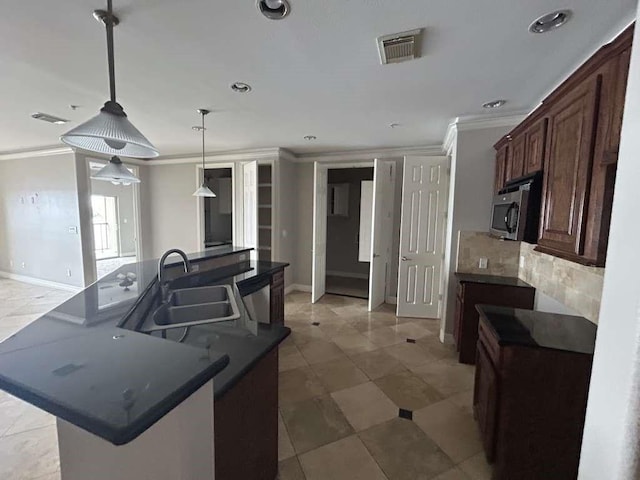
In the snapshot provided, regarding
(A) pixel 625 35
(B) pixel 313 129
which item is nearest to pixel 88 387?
(A) pixel 625 35

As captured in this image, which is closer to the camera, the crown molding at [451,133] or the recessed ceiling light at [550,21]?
the recessed ceiling light at [550,21]

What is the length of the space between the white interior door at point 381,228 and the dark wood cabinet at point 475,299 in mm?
1503

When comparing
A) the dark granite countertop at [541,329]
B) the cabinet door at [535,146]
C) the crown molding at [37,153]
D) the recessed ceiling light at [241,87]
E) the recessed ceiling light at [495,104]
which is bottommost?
the dark granite countertop at [541,329]

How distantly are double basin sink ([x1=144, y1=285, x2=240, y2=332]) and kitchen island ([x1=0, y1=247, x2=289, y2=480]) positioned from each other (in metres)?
0.45

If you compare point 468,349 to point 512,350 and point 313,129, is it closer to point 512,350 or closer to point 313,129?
point 512,350

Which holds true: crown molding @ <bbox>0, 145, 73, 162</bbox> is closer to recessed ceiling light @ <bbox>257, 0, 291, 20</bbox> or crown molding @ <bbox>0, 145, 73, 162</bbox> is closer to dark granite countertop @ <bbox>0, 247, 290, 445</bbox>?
dark granite countertop @ <bbox>0, 247, 290, 445</bbox>

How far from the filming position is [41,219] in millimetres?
5266

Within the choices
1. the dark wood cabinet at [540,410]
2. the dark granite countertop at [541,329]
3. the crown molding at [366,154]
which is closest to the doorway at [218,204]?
the crown molding at [366,154]

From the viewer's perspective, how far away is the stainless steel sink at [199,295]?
2.03m

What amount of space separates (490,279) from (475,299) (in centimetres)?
29

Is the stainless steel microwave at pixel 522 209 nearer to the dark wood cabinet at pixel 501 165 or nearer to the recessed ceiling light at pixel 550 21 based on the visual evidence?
the dark wood cabinet at pixel 501 165

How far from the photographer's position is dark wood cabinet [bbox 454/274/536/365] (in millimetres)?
2670

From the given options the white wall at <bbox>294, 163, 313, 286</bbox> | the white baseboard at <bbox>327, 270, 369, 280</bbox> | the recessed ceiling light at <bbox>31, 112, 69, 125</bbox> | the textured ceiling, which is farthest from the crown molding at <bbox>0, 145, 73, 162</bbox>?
the white baseboard at <bbox>327, 270, 369, 280</bbox>

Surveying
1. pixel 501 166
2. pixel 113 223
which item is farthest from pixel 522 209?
pixel 113 223
